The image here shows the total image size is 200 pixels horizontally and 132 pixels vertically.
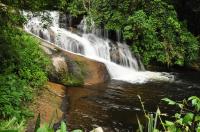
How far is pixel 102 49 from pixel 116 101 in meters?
5.76

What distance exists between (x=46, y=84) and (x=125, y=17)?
7701 millimetres

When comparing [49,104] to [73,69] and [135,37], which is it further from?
[135,37]

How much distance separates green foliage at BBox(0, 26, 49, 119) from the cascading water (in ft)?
11.6

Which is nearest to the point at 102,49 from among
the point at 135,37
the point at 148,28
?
the point at 135,37

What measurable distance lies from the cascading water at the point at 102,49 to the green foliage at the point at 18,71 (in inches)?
139

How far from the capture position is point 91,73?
1424 centimetres

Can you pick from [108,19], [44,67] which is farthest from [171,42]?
[44,67]

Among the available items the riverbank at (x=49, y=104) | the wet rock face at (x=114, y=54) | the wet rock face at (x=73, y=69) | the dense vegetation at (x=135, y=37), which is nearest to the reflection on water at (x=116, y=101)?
the riverbank at (x=49, y=104)

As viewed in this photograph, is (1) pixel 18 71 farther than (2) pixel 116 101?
No

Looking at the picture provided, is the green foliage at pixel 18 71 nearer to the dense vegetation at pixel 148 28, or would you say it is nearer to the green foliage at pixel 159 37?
the dense vegetation at pixel 148 28

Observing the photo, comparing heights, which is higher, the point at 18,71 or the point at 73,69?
the point at 18,71

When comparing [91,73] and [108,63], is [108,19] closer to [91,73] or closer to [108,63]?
[108,63]

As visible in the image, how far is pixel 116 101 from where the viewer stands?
38.5ft

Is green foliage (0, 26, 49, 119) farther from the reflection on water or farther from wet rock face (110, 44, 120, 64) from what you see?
wet rock face (110, 44, 120, 64)
